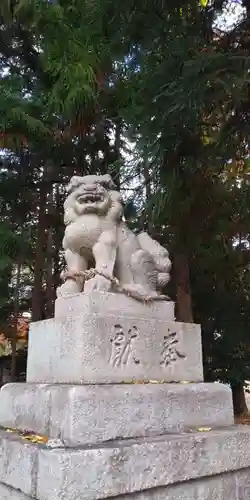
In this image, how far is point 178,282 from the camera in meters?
5.81

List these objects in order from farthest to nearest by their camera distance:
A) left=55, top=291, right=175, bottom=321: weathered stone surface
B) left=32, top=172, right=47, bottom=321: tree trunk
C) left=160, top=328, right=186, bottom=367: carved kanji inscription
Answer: left=32, top=172, right=47, bottom=321: tree trunk, left=160, top=328, right=186, bottom=367: carved kanji inscription, left=55, top=291, right=175, bottom=321: weathered stone surface

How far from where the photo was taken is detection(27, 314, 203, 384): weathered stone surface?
7.35 ft

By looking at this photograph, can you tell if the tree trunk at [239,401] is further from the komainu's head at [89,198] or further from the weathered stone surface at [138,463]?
the komainu's head at [89,198]

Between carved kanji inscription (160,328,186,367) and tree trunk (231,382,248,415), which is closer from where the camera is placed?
carved kanji inscription (160,328,186,367)

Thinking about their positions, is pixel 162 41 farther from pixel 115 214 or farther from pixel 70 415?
pixel 70 415

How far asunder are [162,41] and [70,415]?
3111 millimetres

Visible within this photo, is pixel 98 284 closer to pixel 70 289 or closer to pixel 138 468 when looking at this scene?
pixel 70 289

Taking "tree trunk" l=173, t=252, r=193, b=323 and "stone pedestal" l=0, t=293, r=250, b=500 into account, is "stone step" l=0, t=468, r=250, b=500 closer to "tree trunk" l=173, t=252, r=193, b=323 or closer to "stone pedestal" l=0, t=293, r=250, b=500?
"stone pedestal" l=0, t=293, r=250, b=500

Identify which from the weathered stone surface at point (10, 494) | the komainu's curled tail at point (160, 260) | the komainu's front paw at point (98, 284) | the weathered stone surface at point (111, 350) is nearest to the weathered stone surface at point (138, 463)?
the weathered stone surface at point (10, 494)

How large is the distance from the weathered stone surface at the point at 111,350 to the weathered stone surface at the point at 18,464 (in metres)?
0.36

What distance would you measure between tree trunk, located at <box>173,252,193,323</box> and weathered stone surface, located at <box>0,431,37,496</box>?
11.7 ft

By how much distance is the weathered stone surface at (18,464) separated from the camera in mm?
1930

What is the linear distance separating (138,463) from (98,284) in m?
0.90

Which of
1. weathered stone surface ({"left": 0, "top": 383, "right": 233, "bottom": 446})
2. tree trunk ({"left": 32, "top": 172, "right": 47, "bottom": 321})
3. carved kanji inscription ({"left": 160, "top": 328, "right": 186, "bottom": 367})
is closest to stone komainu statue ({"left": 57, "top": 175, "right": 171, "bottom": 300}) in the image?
carved kanji inscription ({"left": 160, "top": 328, "right": 186, "bottom": 367})
